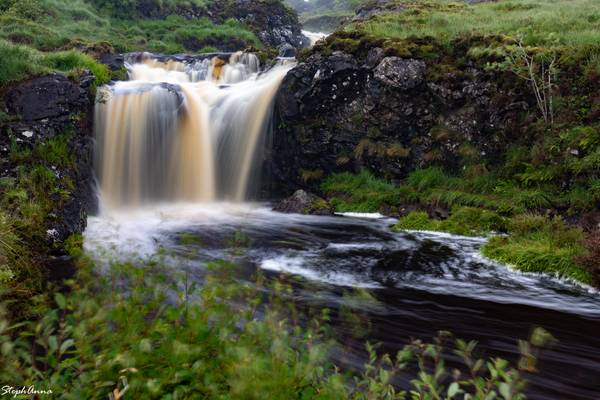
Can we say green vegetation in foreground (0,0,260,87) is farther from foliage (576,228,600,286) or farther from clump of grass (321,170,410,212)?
foliage (576,228,600,286)

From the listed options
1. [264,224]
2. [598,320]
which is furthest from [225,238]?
[598,320]

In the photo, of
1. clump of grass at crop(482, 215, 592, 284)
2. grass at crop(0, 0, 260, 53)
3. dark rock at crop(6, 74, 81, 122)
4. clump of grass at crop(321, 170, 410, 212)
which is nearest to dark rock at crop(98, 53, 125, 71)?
grass at crop(0, 0, 260, 53)

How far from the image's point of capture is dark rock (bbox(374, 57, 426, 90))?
13734mm

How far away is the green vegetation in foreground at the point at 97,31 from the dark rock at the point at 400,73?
30.0 feet

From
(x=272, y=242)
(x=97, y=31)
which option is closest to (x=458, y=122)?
(x=272, y=242)

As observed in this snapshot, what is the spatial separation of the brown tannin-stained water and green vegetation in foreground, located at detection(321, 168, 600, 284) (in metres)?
0.41

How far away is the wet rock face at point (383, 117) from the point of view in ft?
42.7

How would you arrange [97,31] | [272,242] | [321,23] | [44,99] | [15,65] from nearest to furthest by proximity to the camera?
[272,242]
[44,99]
[15,65]
[97,31]
[321,23]

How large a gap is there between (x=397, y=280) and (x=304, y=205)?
21.9 ft

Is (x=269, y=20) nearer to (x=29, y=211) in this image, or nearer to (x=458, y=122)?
(x=458, y=122)

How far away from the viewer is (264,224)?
1196cm

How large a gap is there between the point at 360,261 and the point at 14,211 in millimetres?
6508

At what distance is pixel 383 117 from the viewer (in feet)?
46.8

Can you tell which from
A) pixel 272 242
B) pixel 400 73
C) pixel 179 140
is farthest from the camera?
pixel 179 140
